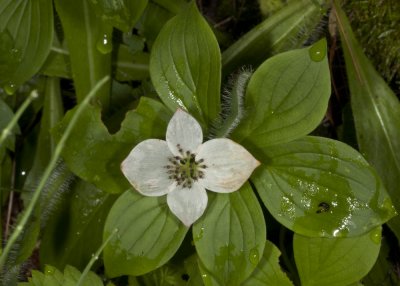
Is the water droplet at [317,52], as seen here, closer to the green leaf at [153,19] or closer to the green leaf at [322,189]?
the green leaf at [322,189]

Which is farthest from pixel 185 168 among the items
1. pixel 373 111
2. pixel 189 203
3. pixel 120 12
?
pixel 373 111

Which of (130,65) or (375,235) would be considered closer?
(375,235)

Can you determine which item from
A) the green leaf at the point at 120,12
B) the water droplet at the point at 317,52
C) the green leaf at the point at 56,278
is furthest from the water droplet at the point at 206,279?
the green leaf at the point at 120,12

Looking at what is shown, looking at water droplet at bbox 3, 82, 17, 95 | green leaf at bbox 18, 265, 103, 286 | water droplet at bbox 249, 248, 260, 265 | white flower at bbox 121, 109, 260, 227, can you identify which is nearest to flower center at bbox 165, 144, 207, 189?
white flower at bbox 121, 109, 260, 227

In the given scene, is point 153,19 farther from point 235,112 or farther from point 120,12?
point 235,112

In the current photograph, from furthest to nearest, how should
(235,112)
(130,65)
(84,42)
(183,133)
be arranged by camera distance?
1. (130,65)
2. (84,42)
3. (235,112)
4. (183,133)

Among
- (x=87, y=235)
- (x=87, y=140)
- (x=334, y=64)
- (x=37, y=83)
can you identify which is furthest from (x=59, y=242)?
(x=334, y=64)
